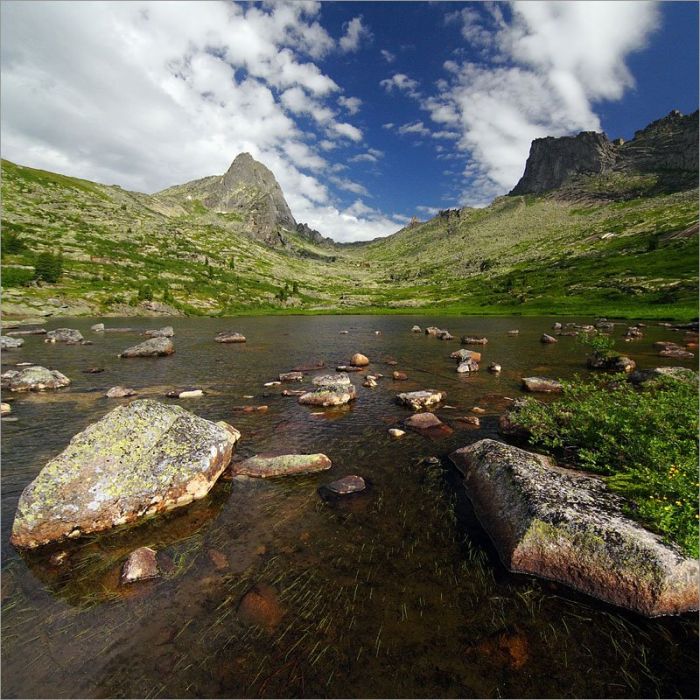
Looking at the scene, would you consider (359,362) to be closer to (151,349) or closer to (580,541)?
(151,349)

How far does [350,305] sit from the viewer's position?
645 ft

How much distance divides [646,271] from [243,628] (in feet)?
623

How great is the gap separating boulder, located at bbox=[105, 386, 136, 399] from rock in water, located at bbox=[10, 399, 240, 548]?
15.2 m

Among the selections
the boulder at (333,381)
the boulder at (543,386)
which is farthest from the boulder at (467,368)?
the boulder at (333,381)

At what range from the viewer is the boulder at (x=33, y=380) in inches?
1110

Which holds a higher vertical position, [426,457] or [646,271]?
[646,271]

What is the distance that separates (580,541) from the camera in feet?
32.0

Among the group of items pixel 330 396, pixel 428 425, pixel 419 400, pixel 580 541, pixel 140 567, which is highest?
pixel 580 541

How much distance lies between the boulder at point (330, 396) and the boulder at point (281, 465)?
8891mm

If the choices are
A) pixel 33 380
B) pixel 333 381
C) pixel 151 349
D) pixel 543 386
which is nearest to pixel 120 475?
pixel 333 381

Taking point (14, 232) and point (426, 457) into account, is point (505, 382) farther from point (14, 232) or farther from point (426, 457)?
point (14, 232)

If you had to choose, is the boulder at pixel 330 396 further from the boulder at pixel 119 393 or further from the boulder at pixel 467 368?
the boulder at pixel 467 368

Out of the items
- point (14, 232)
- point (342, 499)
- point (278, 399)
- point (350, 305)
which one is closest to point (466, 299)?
point (350, 305)

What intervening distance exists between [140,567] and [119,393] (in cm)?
2151
